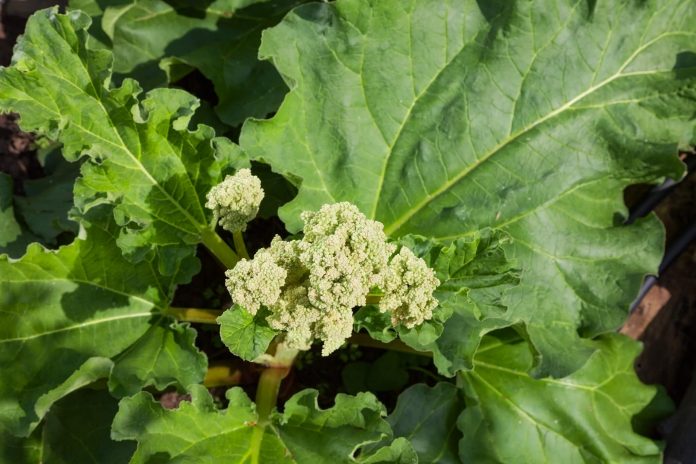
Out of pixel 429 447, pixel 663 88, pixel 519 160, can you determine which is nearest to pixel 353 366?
pixel 429 447

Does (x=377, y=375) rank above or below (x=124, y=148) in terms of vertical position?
below

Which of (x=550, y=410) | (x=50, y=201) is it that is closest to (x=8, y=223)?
(x=50, y=201)

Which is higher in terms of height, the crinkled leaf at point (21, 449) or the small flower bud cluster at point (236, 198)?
the small flower bud cluster at point (236, 198)

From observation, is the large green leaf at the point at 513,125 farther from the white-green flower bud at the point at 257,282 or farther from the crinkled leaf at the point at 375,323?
the white-green flower bud at the point at 257,282


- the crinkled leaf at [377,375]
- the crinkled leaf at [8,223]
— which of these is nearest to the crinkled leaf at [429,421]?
the crinkled leaf at [377,375]

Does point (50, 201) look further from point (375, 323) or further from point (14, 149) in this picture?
point (375, 323)

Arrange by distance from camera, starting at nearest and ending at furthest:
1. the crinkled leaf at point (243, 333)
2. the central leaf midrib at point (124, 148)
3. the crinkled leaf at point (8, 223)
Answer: the crinkled leaf at point (243, 333)
the central leaf midrib at point (124, 148)
the crinkled leaf at point (8, 223)

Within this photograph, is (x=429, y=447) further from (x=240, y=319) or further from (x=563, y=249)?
(x=240, y=319)
